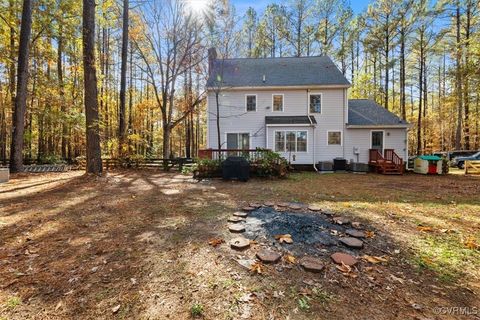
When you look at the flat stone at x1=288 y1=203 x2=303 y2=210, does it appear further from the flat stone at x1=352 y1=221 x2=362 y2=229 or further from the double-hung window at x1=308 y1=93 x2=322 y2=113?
the double-hung window at x1=308 y1=93 x2=322 y2=113

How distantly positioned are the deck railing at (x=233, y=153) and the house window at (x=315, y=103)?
6.28 m

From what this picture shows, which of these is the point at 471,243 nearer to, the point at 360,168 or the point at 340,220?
the point at 340,220

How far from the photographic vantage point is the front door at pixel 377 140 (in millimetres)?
14102

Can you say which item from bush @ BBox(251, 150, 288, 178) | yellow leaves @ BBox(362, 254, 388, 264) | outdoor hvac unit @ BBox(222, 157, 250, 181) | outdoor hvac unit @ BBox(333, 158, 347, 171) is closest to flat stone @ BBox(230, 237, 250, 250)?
yellow leaves @ BBox(362, 254, 388, 264)

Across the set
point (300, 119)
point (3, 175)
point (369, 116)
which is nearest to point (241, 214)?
point (3, 175)

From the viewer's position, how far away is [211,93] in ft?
48.7

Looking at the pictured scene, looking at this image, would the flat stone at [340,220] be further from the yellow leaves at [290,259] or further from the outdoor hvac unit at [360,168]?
the outdoor hvac unit at [360,168]

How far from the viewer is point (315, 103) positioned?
47.6 ft

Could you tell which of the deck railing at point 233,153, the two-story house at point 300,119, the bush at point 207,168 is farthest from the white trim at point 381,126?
the bush at point 207,168

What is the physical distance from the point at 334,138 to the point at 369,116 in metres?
2.93

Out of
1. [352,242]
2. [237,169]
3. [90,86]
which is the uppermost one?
[90,86]

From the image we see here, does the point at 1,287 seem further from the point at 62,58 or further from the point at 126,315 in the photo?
the point at 62,58

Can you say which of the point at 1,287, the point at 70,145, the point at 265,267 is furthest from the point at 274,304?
the point at 70,145

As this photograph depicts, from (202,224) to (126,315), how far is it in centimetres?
212
